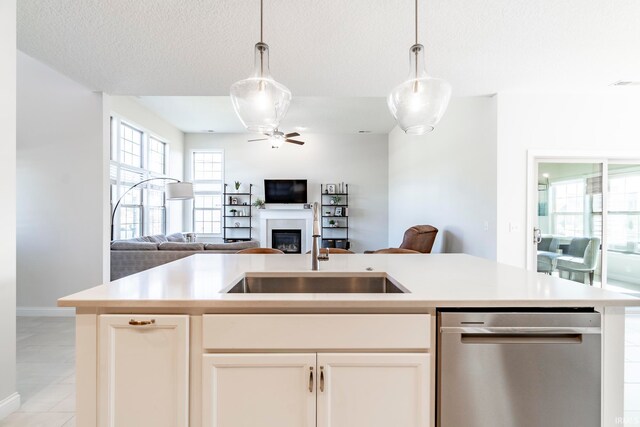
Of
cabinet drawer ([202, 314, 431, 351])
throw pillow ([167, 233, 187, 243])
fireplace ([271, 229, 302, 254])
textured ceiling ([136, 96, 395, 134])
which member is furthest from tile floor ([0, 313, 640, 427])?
fireplace ([271, 229, 302, 254])

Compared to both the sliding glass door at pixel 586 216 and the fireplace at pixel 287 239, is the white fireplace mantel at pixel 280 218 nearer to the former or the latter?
the fireplace at pixel 287 239

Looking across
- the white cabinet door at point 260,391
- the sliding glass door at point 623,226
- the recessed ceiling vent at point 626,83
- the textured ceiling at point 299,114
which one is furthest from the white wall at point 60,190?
the sliding glass door at point 623,226

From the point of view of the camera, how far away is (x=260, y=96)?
1767mm

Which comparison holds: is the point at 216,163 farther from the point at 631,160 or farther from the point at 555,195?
the point at 631,160

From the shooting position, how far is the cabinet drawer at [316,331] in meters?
1.24

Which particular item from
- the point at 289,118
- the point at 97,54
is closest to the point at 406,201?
the point at 289,118

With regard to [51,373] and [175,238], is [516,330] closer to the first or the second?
[51,373]

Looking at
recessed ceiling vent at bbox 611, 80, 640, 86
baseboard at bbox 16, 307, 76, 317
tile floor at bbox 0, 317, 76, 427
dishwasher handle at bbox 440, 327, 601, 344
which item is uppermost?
recessed ceiling vent at bbox 611, 80, 640, 86

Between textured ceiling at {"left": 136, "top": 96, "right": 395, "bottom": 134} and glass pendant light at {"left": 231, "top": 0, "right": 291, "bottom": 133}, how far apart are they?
3.80 metres

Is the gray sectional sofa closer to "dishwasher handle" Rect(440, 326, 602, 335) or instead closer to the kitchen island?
the kitchen island

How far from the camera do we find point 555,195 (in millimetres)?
3904

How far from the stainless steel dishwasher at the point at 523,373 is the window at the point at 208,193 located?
7.62m

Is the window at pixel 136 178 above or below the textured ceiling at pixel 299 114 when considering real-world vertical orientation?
below

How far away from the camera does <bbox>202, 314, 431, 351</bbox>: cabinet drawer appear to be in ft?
4.08
